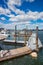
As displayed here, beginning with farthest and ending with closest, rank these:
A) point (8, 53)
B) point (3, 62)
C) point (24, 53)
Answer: point (24, 53), point (8, 53), point (3, 62)

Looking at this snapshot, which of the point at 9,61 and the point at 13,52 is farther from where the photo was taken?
the point at 13,52

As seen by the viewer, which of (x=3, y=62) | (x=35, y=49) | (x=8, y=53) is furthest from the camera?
(x=35, y=49)

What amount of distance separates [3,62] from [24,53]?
18.3 ft

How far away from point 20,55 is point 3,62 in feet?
13.9

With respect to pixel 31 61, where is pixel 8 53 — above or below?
above

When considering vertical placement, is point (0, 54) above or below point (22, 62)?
above

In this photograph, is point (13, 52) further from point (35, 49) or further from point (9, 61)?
point (35, 49)

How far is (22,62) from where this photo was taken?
78.0ft

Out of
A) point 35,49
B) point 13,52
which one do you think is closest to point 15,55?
point 13,52

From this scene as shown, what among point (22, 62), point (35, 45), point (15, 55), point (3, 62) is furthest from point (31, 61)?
point (35, 45)

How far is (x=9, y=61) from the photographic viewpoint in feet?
78.6

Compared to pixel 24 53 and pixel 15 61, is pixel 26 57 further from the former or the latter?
pixel 15 61

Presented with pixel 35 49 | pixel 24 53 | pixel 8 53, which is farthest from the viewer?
pixel 35 49

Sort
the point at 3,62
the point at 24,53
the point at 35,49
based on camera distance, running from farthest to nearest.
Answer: the point at 35,49
the point at 24,53
the point at 3,62
